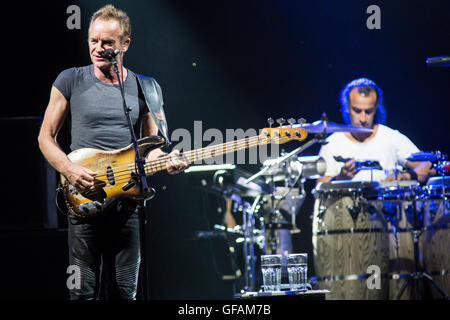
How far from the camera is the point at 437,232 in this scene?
533 cm

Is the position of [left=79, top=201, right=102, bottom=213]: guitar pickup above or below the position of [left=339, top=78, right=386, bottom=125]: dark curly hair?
below

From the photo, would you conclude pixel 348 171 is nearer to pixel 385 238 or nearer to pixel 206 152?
pixel 385 238

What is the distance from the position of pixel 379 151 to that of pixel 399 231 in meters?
0.95

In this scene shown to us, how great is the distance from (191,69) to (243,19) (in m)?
0.80

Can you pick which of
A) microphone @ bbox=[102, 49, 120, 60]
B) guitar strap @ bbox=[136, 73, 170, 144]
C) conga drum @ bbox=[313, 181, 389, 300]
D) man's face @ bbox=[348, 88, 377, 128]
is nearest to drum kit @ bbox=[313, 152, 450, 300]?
conga drum @ bbox=[313, 181, 389, 300]

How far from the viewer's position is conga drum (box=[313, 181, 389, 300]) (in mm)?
5273

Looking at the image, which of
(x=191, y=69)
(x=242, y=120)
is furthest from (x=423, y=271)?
(x=191, y=69)

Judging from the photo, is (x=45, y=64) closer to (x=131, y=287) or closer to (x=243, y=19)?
(x=243, y=19)

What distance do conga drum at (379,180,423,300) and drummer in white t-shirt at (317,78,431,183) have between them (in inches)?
20.8

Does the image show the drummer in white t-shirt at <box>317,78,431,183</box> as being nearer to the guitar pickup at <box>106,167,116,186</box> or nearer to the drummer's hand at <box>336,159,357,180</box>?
the drummer's hand at <box>336,159,357,180</box>

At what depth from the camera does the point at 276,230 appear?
6.29m

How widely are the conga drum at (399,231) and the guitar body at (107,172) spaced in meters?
2.77

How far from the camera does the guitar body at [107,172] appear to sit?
10.6 feet

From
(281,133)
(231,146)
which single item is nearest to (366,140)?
(281,133)
